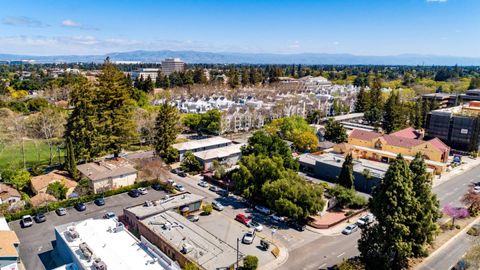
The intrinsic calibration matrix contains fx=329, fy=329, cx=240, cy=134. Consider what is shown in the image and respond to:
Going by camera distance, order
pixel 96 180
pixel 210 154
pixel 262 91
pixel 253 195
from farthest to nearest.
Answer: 1. pixel 262 91
2. pixel 210 154
3. pixel 96 180
4. pixel 253 195

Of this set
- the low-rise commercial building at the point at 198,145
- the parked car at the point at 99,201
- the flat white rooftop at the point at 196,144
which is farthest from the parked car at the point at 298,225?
the flat white rooftop at the point at 196,144

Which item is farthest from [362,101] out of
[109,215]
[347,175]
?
[109,215]

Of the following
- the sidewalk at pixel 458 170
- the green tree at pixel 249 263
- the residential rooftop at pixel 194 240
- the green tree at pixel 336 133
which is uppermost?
the green tree at pixel 336 133

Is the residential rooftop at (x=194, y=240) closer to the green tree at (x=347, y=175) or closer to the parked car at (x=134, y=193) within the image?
the parked car at (x=134, y=193)

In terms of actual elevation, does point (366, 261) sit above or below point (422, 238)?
below

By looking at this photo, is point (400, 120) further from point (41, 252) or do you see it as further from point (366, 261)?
point (41, 252)

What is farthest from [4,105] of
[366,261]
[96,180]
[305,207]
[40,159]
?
[366,261]
